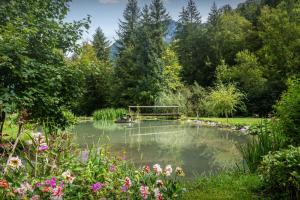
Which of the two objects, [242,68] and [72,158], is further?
[242,68]

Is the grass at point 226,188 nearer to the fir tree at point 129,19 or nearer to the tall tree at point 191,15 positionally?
the fir tree at point 129,19

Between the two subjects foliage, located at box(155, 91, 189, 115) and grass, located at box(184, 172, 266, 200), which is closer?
grass, located at box(184, 172, 266, 200)

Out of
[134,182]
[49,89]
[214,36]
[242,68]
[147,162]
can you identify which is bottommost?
[147,162]

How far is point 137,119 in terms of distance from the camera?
1922 centimetres

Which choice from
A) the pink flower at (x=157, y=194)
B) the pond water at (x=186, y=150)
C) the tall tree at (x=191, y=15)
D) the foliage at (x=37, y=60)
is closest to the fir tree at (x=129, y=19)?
the tall tree at (x=191, y=15)

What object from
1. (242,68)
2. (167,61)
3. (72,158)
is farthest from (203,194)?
(167,61)

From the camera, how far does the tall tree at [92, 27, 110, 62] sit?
37500mm

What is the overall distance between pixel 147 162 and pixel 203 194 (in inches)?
121

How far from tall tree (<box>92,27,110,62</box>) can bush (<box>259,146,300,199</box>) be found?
34.0 metres

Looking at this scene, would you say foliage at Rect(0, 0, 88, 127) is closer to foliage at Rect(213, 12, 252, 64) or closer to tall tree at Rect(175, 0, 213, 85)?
foliage at Rect(213, 12, 252, 64)

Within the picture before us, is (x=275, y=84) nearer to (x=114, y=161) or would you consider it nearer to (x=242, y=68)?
(x=242, y=68)

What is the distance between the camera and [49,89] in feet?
20.5

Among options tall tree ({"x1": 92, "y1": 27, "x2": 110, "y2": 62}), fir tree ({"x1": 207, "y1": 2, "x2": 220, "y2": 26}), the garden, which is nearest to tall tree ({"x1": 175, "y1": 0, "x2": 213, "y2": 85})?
fir tree ({"x1": 207, "y1": 2, "x2": 220, "y2": 26})

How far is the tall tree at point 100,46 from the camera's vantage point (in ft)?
123
